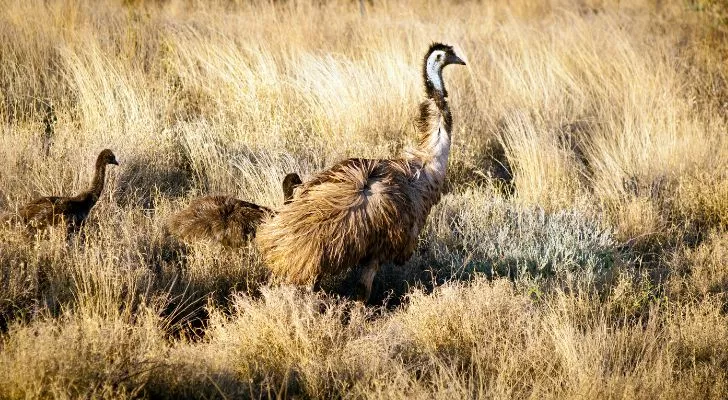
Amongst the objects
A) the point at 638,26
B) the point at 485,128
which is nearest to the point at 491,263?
the point at 485,128

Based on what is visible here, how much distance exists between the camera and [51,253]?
6285 mm

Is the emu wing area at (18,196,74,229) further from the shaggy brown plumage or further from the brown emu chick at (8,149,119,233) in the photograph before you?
the shaggy brown plumage

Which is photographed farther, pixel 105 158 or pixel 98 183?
pixel 105 158

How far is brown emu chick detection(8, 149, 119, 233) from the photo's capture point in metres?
6.87

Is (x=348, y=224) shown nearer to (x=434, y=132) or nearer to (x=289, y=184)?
(x=434, y=132)

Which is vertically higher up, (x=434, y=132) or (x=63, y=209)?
(x=434, y=132)

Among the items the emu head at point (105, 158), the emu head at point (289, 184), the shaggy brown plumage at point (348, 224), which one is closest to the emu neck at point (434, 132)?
the shaggy brown plumage at point (348, 224)

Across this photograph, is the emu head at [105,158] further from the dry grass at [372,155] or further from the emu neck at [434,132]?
the emu neck at [434,132]

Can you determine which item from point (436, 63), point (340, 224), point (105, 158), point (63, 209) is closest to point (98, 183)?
point (105, 158)

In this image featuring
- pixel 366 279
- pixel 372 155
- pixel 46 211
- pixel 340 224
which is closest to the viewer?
pixel 340 224

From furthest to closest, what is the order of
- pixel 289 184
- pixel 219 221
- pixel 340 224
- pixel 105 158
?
pixel 289 184 → pixel 105 158 → pixel 219 221 → pixel 340 224

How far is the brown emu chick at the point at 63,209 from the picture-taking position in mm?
6867

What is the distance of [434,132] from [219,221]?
1.90 m

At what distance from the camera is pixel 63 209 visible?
275 inches
